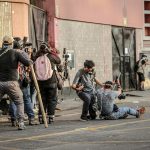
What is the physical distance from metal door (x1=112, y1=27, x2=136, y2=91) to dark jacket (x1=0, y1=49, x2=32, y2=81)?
14224 mm

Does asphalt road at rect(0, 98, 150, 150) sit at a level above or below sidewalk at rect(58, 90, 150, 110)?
above

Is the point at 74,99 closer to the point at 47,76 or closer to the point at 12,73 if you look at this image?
the point at 47,76

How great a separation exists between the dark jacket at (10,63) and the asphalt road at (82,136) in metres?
1.12

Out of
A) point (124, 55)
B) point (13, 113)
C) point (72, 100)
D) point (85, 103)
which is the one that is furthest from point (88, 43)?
point (13, 113)

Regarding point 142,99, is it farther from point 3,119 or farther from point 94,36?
point 3,119

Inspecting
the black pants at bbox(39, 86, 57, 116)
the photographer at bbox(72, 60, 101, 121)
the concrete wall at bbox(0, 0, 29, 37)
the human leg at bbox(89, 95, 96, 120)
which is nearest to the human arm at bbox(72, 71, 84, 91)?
the photographer at bbox(72, 60, 101, 121)

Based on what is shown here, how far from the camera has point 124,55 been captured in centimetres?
2748

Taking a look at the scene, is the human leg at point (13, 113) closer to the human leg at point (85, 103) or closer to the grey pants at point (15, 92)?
the grey pants at point (15, 92)

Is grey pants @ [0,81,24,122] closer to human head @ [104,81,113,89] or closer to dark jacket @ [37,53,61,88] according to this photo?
dark jacket @ [37,53,61,88]

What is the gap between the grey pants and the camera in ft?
41.4

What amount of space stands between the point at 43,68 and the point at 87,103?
1.60 meters

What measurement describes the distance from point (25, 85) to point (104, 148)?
435cm

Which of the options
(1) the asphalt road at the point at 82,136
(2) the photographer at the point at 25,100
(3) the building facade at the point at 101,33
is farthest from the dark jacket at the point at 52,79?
(3) the building facade at the point at 101,33

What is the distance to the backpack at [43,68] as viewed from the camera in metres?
13.6
